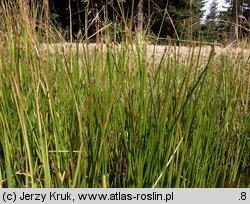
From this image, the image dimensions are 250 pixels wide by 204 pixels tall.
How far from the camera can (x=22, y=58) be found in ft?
4.25

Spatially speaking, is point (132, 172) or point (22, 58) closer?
point (132, 172)

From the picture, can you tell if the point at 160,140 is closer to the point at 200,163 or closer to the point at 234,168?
the point at 200,163

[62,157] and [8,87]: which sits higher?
[8,87]

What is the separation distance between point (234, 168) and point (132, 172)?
434mm

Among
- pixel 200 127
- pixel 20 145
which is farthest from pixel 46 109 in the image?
pixel 200 127

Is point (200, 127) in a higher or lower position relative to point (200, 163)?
higher

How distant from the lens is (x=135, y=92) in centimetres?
118
